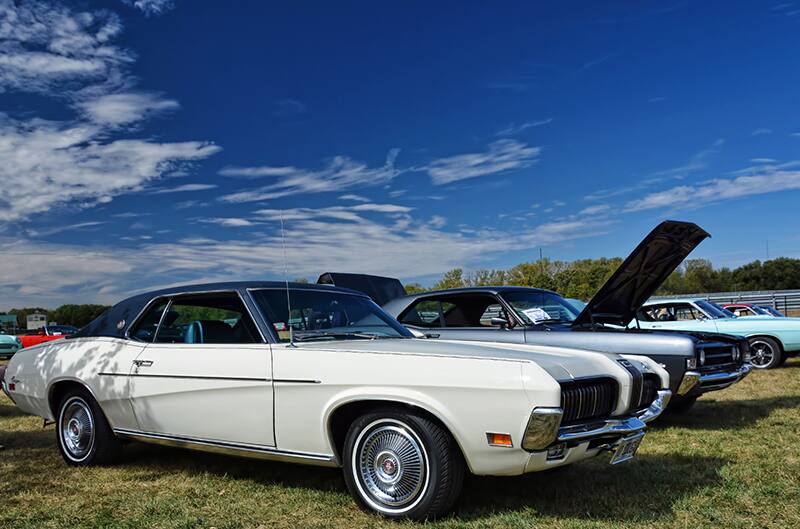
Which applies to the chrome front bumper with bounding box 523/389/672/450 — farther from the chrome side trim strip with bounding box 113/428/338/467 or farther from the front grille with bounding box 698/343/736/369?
the front grille with bounding box 698/343/736/369

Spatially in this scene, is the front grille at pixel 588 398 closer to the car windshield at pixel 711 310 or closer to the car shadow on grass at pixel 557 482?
the car shadow on grass at pixel 557 482

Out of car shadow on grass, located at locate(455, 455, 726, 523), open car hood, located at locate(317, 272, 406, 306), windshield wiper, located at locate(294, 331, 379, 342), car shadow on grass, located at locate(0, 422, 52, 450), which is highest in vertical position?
open car hood, located at locate(317, 272, 406, 306)

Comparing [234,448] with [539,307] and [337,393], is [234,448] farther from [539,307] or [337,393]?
[539,307]

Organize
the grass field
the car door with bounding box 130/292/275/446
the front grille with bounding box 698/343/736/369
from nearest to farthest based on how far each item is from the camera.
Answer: the grass field < the car door with bounding box 130/292/275/446 < the front grille with bounding box 698/343/736/369

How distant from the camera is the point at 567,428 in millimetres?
3691

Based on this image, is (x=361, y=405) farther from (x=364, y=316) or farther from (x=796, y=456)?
(x=796, y=456)

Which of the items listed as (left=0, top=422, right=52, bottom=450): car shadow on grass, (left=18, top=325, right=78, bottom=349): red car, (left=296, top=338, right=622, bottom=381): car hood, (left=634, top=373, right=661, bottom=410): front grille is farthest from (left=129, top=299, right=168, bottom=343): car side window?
(left=18, top=325, right=78, bottom=349): red car

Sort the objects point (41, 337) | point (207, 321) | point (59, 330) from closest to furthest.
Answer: point (207, 321) < point (41, 337) < point (59, 330)

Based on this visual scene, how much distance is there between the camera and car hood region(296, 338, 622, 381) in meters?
3.82

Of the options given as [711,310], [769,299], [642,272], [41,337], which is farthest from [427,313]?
[769,299]

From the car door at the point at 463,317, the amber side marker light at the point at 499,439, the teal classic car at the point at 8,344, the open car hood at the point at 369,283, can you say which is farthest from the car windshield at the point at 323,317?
the teal classic car at the point at 8,344

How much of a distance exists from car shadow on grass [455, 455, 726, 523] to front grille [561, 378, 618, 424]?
58cm

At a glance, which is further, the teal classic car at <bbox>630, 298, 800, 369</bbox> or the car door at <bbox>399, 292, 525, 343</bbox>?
the teal classic car at <bbox>630, 298, 800, 369</bbox>

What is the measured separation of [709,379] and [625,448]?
3392mm
